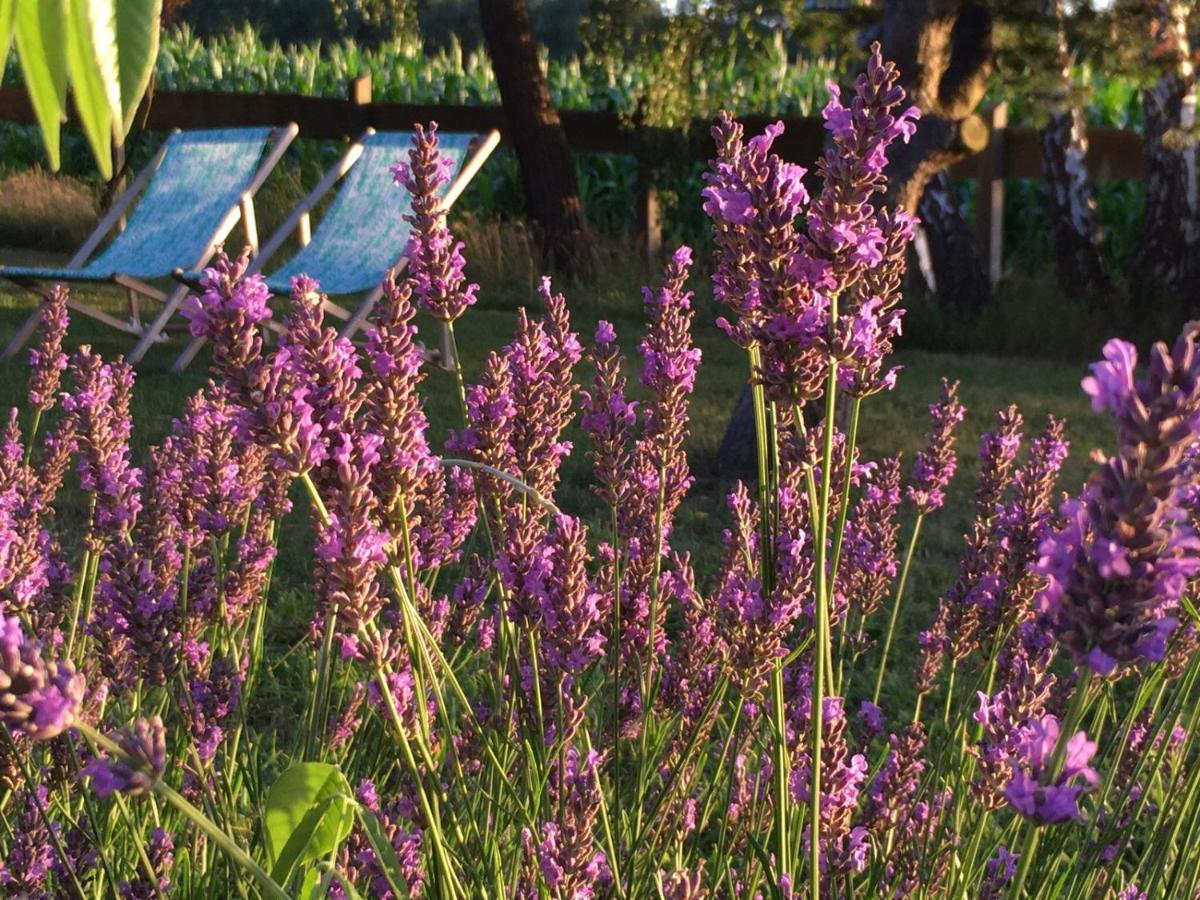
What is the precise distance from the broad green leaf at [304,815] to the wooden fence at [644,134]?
7.80 metres

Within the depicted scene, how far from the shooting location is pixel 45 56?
2.77 feet

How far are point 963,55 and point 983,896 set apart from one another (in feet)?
13.5

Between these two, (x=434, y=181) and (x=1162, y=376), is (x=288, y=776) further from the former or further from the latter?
(x=434, y=181)

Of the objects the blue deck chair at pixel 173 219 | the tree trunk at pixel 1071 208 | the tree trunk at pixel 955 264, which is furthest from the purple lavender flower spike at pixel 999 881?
the tree trunk at pixel 1071 208

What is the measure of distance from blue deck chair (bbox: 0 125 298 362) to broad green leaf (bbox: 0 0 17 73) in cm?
567

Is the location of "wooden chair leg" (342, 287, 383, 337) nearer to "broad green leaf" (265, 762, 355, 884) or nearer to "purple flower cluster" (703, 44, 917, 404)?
"purple flower cluster" (703, 44, 917, 404)

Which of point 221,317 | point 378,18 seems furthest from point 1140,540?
point 378,18

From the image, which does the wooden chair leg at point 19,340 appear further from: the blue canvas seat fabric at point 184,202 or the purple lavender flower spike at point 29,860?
the purple lavender flower spike at point 29,860

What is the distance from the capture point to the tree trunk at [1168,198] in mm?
8664

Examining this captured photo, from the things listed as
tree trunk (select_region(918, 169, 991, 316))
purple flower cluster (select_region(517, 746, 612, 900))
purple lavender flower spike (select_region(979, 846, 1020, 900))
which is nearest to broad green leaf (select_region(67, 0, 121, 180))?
purple flower cluster (select_region(517, 746, 612, 900))

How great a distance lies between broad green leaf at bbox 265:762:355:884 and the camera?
97 centimetres

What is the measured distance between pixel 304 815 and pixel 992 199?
9114 mm

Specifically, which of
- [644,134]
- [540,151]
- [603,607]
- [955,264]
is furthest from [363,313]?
[603,607]

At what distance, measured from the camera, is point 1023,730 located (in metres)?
1.30
